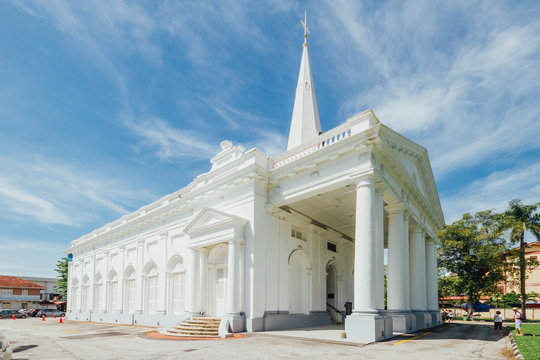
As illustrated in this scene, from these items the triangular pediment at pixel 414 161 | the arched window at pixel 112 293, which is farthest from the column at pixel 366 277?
the arched window at pixel 112 293

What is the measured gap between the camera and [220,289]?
17.6 meters

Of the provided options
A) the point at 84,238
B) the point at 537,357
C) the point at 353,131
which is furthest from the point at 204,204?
the point at 84,238

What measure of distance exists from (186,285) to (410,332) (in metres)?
11.5

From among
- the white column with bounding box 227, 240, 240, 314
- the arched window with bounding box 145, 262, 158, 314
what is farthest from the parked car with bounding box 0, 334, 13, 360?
the arched window with bounding box 145, 262, 158, 314

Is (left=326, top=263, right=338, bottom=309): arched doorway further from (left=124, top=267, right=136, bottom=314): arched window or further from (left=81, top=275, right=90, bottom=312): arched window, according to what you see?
(left=81, top=275, right=90, bottom=312): arched window

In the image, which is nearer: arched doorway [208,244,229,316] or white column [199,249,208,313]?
arched doorway [208,244,229,316]

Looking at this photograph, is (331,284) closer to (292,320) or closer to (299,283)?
(299,283)

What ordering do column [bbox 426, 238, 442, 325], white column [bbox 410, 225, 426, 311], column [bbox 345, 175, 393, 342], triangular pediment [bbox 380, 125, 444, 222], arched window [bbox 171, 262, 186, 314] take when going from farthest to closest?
column [bbox 426, 238, 442, 325]
arched window [bbox 171, 262, 186, 314]
white column [bbox 410, 225, 426, 311]
triangular pediment [bbox 380, 125, 444, 222]
column [bbox 345, 175, 393, 342]

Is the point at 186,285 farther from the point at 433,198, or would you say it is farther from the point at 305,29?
the point at 305,29

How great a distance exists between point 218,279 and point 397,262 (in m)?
8.26

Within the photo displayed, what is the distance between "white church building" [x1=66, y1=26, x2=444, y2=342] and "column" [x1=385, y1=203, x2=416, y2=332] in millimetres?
43

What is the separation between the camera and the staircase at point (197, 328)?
14.7m

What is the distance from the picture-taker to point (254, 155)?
16719 mm

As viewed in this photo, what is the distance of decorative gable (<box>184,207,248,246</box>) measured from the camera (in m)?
15.7
